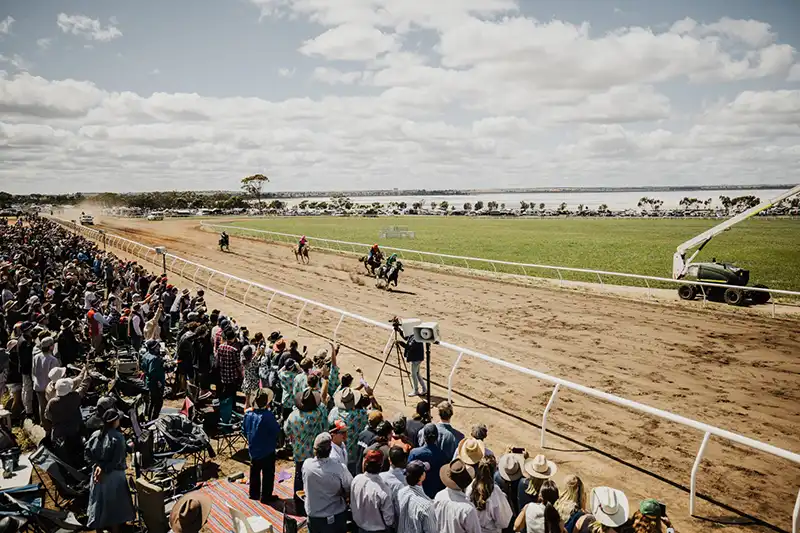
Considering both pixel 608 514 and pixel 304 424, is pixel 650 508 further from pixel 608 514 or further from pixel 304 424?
pixel 304 424

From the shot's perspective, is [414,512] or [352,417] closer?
[414,512]

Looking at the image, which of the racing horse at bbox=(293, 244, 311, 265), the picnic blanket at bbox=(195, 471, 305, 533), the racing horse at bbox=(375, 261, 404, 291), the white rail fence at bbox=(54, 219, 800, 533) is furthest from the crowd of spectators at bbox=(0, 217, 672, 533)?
the racing horse at bbox=(293, 244, 311, 265)

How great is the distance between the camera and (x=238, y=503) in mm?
5699

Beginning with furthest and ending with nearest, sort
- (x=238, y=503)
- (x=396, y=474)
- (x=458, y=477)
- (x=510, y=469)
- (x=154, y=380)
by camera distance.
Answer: (x=154, y=380)
(x=238, y=503)
(x=510, y=469)
(x=396, y=474)
(x=458, y=477)

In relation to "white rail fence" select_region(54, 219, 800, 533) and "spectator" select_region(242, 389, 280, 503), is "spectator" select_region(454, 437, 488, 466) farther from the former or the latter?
"white rail fence" select_region(54, 219, 800, 533)

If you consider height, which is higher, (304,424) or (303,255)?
(303,255)

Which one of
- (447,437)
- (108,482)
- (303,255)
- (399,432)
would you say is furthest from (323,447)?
(303,255)

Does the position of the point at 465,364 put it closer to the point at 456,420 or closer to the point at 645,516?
the point at 456,420

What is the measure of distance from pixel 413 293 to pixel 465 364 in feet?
27.3

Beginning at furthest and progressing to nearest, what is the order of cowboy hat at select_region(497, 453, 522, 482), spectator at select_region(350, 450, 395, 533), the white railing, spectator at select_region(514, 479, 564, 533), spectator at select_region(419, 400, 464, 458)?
1. the white railing
2. spectator at select_region(419, 400, 464, 458)
3. cowboy hat at select_region(497, 453, 522, 482)
4. spectator at select_region(350, 450, 395, 533)
5. spectator at select_region(514, 479, 564, 533)

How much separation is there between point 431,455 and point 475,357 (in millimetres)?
5192

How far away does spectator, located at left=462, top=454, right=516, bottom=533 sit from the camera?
3818 mm

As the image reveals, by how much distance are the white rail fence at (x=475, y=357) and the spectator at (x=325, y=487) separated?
11.2ft

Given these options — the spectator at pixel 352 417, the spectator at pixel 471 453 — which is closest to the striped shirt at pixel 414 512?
the spectator at pixel 471 453
